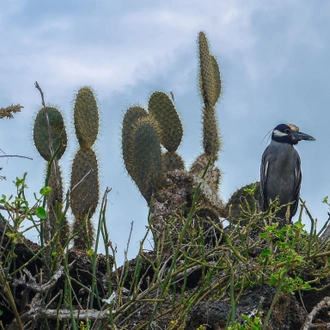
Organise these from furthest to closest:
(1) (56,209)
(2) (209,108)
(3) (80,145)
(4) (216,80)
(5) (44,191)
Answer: (4) (216,80)
(2) (209,108)
(3) (80,145)
(1) (56,209)
(5) (44,191)

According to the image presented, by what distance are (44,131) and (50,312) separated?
18.4 feet

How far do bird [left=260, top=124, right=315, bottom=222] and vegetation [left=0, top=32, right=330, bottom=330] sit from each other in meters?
0.26

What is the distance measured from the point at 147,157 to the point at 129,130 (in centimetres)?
81

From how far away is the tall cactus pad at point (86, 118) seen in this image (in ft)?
29.4

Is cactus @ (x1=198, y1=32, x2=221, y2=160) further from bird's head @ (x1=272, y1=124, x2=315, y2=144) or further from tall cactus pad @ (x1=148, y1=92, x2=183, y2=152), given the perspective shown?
bird's head @ (x1=272, y1=124, x2=315, y2=144)

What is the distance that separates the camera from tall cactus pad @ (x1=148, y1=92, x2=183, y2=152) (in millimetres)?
9398

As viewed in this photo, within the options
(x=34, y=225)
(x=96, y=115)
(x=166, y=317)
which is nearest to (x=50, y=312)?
(x=34, y=225)

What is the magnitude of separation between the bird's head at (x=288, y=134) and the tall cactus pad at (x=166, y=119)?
4.28 feet

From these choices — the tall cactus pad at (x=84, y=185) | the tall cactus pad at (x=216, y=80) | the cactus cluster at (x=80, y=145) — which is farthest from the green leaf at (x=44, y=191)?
the tall cactus pad at (x=216, y=80)

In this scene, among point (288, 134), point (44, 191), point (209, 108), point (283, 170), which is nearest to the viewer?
point (44, 191)

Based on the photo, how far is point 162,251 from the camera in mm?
4035

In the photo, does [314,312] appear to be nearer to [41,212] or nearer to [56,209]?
[56,209]

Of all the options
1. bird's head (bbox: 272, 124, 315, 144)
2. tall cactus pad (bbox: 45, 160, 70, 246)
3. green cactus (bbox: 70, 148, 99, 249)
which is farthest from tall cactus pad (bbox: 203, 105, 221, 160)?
tall cactus pad (bbox: 45, 160, 70, 246)

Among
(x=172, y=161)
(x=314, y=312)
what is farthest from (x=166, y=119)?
(x=314, y=312)
